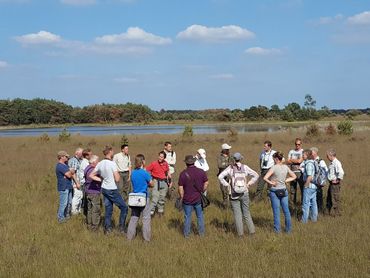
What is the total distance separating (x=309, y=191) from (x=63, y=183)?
565cm

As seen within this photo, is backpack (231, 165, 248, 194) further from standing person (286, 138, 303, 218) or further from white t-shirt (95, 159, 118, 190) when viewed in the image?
standing person (286, 138, 303, 218)

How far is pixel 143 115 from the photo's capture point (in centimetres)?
12988

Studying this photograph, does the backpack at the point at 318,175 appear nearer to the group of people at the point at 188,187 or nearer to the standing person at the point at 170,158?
the group of people at the point at 188,187

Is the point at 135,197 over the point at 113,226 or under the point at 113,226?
over

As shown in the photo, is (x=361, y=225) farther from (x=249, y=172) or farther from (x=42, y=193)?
(x=42, y=193)

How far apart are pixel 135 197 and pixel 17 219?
12.2ft

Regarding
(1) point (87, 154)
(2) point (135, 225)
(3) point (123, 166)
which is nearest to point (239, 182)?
(2) point (135, 225)

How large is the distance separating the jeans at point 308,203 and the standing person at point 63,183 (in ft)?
17.6

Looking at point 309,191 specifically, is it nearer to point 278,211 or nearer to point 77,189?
point 278,211

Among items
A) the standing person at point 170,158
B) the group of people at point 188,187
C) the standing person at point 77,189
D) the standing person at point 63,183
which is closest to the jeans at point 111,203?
the group of people at point 188,187

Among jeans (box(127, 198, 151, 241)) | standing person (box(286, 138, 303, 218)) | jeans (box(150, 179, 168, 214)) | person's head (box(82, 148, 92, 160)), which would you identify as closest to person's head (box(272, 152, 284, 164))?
standing person (box(286, 138, 303, 218))

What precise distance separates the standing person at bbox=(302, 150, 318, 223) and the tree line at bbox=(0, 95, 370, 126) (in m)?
104

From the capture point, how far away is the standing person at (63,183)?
10.7m

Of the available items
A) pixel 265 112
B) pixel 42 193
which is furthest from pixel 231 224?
pixel 265 112
